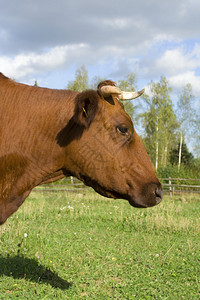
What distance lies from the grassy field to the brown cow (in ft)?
7.22

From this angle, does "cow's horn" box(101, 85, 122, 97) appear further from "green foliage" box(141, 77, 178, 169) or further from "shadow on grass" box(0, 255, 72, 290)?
"green foliage" box(141, 77, 178, 169)

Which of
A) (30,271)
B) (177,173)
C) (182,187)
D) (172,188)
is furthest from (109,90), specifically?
(177,173)

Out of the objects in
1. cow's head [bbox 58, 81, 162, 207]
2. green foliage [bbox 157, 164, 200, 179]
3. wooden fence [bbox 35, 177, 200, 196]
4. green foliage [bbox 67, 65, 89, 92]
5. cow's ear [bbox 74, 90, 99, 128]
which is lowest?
wooden fence [bbox 35, 177, 200, 196]

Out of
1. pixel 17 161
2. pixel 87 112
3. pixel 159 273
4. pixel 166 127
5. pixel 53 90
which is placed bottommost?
pixel 159 273

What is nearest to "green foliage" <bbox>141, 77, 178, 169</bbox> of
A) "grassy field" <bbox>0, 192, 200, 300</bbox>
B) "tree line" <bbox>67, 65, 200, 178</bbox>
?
"tree line" <bbox>67, 65, 200, 178</bbox>

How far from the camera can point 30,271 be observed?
16.6ft

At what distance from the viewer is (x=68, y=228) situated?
839cm

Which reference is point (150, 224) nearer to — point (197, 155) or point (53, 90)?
point (53, 90)

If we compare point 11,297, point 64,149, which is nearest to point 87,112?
point 64,149

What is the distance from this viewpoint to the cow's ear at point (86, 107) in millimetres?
2764

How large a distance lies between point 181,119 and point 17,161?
33846mm

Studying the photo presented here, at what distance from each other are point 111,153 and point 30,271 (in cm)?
308

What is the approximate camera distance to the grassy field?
4676 mm

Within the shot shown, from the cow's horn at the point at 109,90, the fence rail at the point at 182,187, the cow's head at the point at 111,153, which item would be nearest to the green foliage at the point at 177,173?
the fence rail at the point at 182,187
